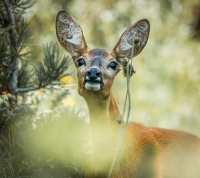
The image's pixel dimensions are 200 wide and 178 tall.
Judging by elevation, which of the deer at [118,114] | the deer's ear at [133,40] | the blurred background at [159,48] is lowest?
the blurred background at [159,48]

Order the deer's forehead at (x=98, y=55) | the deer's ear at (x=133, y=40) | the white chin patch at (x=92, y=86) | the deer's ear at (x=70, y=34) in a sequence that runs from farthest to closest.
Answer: the deer's ear at (x=70, y=34) → the deer's ear at (x=133, y=40) → the deer's forehead at (x=98, y=55) → the white chin patch at (x=92, y=86)

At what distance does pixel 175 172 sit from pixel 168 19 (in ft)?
37.1

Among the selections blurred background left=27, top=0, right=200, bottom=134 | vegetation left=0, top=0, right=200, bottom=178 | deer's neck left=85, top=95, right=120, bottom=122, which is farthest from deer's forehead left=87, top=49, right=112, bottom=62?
blurred background left=27, top=0, right=200, bottom=134

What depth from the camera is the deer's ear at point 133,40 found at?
29.2 feet

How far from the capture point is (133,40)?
893 centimetres

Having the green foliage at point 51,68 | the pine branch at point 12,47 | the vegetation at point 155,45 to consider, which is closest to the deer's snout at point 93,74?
the green foliage at point 51,68

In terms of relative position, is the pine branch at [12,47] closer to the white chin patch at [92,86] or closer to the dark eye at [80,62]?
the dark eye at [80,62]

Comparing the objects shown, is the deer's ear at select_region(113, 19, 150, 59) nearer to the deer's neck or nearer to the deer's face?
the deer's face

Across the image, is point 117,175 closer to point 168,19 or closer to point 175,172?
point 175,172

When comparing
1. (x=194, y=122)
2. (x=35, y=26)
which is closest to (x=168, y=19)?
(x=194, y=122)

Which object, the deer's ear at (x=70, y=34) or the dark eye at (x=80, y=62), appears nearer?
the dark eye at (x=80, y=62)

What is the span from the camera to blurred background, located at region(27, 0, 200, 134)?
1881cm

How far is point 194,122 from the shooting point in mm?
17969

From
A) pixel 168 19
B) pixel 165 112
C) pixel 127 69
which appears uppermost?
pixel 127 69
